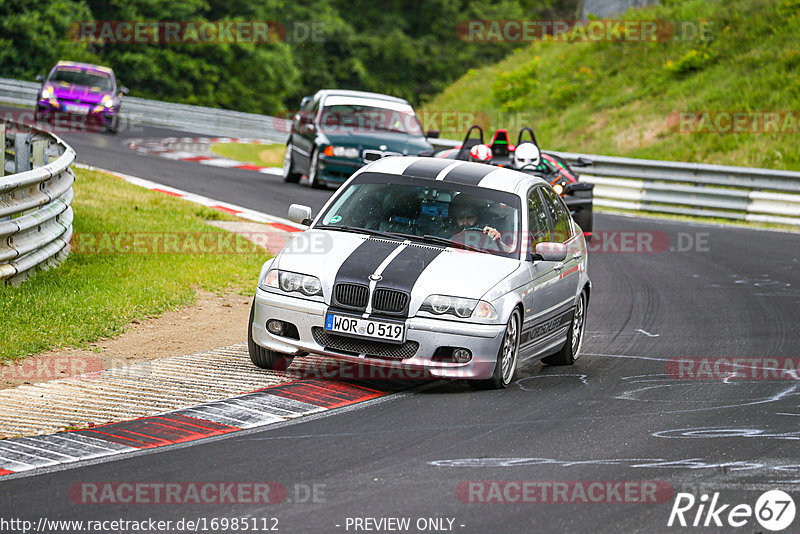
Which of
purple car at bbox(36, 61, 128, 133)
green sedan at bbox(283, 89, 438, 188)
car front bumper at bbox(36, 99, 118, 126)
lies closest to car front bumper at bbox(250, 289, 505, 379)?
green sedan at bbox(283, 89, 438, 188)

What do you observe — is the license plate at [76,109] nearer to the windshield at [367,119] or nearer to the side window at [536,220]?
the windshield at [367,119]

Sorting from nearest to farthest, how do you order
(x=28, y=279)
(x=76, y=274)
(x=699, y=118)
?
(x=28, y=279) → (x=76, y=274) → (x=699, y=118)

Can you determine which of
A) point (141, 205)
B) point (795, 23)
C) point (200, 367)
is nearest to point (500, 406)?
point (200, 367)

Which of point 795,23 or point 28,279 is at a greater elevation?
point 795,23

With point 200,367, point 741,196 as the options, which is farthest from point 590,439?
point 741,196

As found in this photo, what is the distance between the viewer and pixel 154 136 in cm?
3161

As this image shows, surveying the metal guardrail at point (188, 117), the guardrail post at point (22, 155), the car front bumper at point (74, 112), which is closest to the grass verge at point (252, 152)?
the metal guardrail at point (188, 117)

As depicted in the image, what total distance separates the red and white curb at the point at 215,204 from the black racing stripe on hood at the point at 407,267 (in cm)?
798

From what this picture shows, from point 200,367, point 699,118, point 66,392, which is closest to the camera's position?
point 66,392

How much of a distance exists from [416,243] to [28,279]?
13.9 feet

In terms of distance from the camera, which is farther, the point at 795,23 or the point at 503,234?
the point at 795,23

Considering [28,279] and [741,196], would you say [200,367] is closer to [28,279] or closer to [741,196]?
[28,279]

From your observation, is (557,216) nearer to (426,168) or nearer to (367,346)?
(426,168)

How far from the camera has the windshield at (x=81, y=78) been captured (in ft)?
98.2
